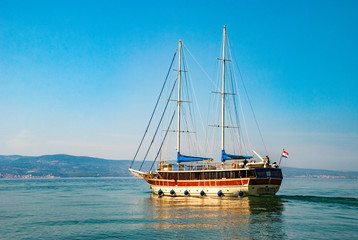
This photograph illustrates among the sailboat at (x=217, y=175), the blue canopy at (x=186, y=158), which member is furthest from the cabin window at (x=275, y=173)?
the blue canopy at (x=186, y=158)

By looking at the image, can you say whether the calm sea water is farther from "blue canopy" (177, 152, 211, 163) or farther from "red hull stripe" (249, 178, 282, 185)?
"blue canopy" (177, 152, 211, 163)

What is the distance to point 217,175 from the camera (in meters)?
58.6

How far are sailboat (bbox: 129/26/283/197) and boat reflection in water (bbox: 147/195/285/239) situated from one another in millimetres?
4216

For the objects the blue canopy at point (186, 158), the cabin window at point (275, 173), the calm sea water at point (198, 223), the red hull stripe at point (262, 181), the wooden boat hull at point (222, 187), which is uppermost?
the blue canopy at point (186, 158)

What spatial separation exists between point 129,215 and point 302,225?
825 inches

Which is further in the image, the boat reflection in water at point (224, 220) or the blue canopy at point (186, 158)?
the blue canopy at point (186, 158)

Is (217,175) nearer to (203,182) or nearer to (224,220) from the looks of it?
(203,182)

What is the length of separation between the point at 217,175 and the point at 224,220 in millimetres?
22168

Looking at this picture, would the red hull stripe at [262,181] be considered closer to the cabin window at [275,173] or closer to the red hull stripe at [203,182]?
the cabin window at [275,173]

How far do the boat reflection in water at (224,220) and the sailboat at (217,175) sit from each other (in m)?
4.22

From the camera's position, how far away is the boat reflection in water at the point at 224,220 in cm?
3033

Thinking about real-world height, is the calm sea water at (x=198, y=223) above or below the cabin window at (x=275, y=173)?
below

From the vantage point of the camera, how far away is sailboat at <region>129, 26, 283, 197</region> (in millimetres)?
55094

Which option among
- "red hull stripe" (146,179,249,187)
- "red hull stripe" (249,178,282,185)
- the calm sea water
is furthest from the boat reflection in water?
"red hull stripe" (146,179,249,187)
